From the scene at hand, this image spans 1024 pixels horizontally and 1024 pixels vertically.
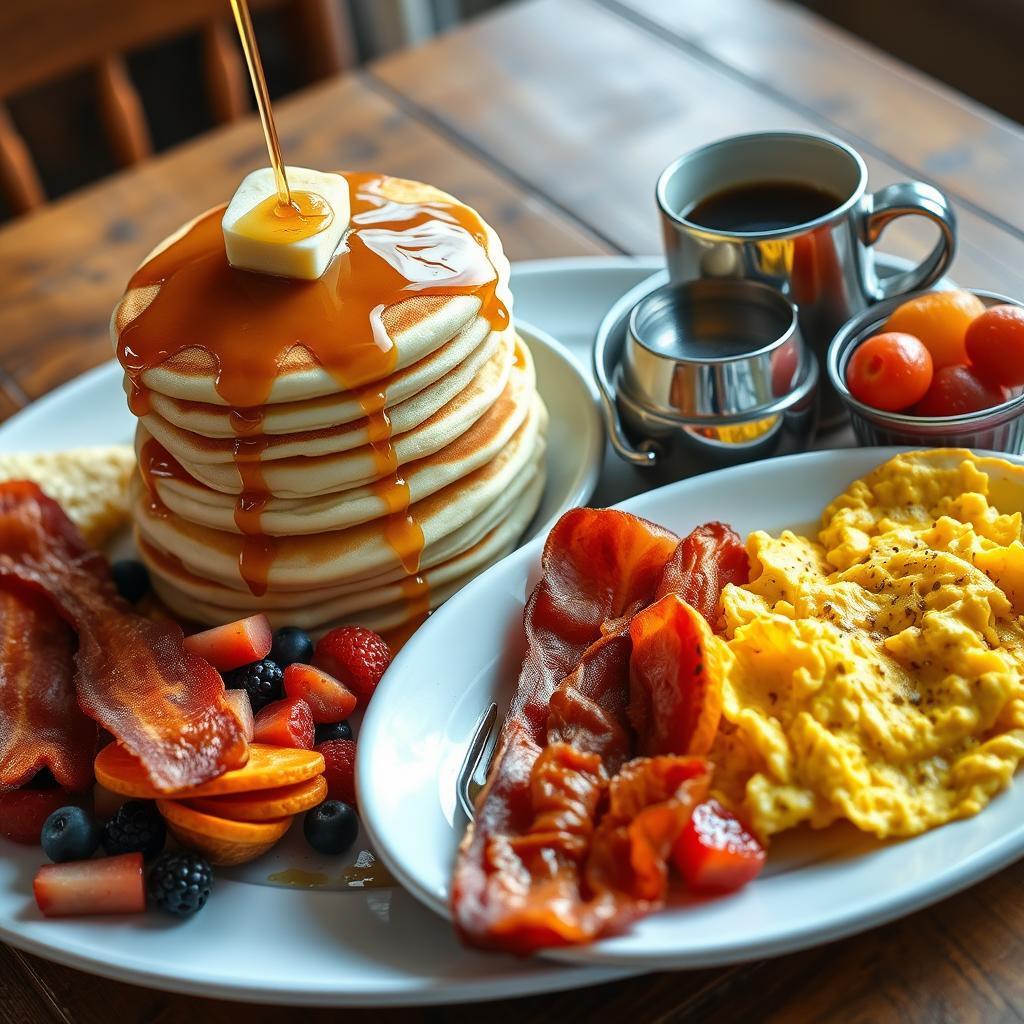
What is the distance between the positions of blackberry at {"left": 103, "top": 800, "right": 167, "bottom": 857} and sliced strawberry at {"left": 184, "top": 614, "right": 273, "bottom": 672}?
242mm

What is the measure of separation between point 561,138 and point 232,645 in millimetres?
1593

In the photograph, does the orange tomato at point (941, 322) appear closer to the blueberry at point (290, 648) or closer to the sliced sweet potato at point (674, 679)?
the sliced sweet potato at point (674, 679)

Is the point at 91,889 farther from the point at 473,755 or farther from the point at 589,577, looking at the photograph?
the point at 589,577

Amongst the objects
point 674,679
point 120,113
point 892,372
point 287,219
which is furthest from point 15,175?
point 674,679

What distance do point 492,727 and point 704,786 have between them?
0.36 meters

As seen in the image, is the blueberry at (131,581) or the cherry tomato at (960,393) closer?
the cherry tomato at (960,393)

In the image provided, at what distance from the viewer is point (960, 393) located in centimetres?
183

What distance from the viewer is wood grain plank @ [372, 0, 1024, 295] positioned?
264 centimetres

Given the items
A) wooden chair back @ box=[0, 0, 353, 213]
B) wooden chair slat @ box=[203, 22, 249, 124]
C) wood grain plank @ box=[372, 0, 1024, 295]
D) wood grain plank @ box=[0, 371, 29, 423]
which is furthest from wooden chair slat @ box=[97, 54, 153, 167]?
wood grain plank @ box=[0, 371, 29, 423]

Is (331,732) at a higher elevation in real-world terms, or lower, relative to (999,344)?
lower

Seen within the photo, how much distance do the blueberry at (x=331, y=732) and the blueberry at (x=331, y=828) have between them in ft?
0.48

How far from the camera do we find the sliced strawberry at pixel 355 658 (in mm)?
1736

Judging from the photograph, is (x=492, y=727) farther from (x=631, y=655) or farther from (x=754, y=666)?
(x=754, y=666)

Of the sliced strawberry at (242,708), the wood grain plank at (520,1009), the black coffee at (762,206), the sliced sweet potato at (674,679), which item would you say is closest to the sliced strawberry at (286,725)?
the sliced strawberry at (242,708)
